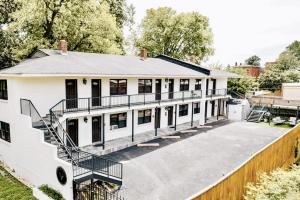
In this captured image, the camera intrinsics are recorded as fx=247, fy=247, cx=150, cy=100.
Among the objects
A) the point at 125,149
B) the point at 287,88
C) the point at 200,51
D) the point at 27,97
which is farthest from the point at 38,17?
the point at 287,88

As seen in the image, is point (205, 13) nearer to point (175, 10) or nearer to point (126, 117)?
point (175, 10)

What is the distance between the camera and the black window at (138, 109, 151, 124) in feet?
72.2

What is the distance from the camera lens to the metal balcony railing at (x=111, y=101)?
15617 millimetres

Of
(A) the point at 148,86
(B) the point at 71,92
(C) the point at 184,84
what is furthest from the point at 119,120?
(C) the point at 184,84

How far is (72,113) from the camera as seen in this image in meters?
15.3

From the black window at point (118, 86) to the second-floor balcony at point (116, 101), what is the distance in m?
0.63

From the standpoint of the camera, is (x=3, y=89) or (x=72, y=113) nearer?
(x=72, y=113)

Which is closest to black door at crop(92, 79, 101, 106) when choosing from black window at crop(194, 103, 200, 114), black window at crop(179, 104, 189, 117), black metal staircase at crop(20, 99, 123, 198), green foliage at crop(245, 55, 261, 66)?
black metal staircase at crop(20, 99, 123, 198)

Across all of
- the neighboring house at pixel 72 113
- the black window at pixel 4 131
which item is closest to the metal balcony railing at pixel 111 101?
the neighboring house at pixel 72 113

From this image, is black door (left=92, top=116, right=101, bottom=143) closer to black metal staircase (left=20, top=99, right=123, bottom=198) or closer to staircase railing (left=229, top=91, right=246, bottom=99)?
black metal staircase (left=20, top=99, right=123, bottom=198)

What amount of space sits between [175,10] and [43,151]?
37.8m

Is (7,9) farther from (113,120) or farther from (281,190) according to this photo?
(281,190)

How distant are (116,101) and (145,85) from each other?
4.04 m

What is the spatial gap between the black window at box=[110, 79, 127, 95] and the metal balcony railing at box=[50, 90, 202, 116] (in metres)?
0.63
